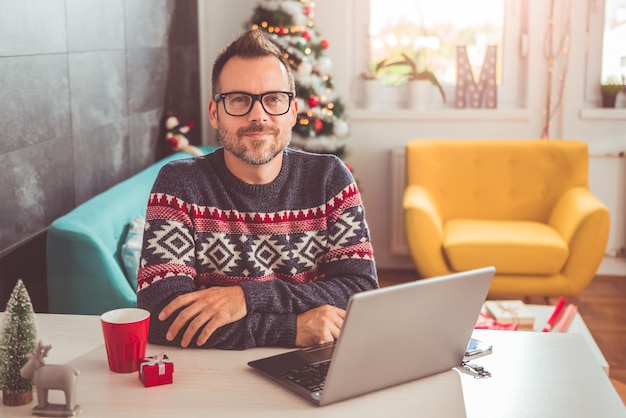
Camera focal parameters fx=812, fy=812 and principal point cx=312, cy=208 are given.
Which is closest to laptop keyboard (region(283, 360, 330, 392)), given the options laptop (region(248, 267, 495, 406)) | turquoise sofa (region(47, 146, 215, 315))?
laptop (region(248, 267, 495, 406))

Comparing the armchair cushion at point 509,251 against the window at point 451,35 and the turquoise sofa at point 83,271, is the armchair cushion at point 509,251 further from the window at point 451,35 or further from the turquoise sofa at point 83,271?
the turquoise sofa at point 83,271

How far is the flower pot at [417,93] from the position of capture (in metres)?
4.71

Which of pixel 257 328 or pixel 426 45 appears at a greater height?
pixel 426 45

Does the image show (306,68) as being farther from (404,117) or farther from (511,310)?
(511,310)

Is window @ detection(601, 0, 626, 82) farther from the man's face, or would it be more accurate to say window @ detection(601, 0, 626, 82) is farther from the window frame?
the man's face

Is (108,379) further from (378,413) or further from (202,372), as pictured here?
(378,413)

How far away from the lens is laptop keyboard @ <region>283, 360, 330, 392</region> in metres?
1.24

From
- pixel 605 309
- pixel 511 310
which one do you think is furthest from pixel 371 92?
pixel 511 310

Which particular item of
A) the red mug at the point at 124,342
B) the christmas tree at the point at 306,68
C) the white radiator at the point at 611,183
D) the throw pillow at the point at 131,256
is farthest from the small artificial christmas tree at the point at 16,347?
the white radiator at the point at 611,183

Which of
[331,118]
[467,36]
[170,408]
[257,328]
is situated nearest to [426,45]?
[467,36]

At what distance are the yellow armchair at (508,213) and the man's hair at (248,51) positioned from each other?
2.06m

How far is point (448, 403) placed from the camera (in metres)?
1.21

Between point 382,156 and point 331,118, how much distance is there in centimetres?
56

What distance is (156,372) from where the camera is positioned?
126 centimetres
